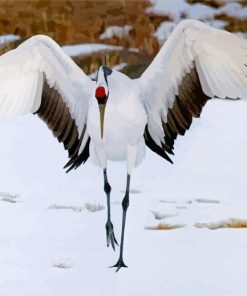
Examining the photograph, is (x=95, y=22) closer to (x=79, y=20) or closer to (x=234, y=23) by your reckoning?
(x=79, y=20)

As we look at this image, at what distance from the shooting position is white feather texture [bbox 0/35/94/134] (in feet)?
5.59

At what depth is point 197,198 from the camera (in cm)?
181

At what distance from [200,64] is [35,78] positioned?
1.20 feet

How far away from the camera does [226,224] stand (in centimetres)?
176

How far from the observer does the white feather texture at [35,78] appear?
1.70m

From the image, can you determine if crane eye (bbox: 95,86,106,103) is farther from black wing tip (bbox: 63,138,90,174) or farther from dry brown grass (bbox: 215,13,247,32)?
dry brown grass (bbox: 215,13,247,32)

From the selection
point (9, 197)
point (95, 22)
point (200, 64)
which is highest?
point (200, 64)

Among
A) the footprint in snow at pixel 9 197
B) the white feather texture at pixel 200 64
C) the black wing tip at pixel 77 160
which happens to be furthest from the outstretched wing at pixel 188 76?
the footprint in snow at pixel 9 197

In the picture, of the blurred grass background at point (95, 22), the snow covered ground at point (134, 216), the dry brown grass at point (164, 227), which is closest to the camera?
the snow covered ground at point (134, 216)

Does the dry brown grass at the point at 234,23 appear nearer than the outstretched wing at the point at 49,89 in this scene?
No

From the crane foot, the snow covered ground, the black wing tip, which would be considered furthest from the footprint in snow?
the crane foot

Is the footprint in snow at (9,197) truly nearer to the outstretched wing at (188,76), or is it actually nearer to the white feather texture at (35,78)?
the white feather texture at (35,78)

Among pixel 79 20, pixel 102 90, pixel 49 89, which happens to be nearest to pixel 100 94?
pixel 102 90

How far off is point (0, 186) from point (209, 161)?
1.62ft
